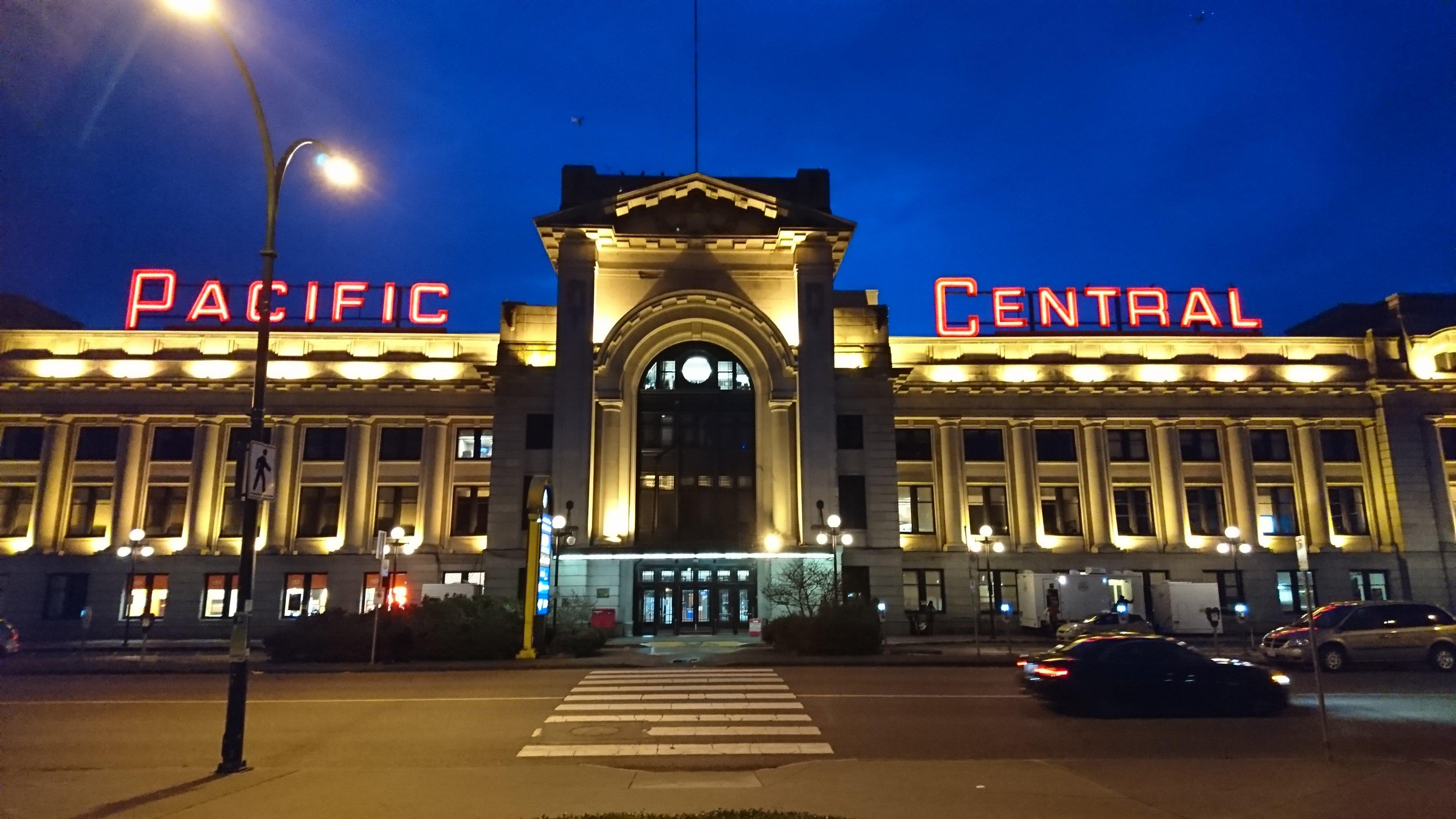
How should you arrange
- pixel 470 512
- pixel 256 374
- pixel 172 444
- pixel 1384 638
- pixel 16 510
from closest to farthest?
pixel 256 374, pixel 1384 638, pixel 16 510, pixel 172 444, pixel 470 512

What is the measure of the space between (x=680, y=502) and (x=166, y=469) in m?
29.6

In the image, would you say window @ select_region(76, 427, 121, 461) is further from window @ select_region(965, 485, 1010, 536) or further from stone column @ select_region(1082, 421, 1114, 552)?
stone column @ select_region(1082, 421, 1114, 552)

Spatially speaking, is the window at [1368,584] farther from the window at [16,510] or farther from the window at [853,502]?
the window at [16,510]

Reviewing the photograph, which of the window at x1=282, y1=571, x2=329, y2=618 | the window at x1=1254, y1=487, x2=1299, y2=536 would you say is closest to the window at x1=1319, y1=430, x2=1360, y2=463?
the window at x1=1254, y1=487, x2=1299, y2=536

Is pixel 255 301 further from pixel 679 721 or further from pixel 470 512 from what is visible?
pixel 679 721

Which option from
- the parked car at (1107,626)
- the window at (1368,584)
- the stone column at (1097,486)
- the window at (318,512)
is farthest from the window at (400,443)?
the window at (1368,584)

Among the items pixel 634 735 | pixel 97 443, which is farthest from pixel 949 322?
pixel 97 443

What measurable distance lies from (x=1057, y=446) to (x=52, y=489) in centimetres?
5672

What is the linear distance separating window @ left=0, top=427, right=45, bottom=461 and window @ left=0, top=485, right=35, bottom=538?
1684mm

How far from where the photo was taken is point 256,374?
1334cm

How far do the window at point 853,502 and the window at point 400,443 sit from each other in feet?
79.3

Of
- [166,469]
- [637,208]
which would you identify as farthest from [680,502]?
[166,469]

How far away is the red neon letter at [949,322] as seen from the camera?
167 ft

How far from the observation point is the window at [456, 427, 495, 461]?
160 feet
